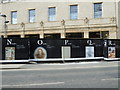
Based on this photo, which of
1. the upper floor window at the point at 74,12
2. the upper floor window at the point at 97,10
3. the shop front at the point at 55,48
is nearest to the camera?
the shop front at the point at 55,48

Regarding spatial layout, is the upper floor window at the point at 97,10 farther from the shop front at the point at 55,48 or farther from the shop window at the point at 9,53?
the shop window at the point at 9,53

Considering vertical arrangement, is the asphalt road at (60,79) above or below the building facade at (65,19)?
below

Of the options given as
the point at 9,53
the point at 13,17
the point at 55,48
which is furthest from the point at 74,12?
the point at 9,53

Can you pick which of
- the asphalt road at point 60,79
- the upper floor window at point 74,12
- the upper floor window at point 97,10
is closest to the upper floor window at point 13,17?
the upper floor window at point 74,12

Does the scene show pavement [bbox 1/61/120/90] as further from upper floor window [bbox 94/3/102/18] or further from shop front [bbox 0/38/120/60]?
upper floor window [bbox 94/3/102/18]

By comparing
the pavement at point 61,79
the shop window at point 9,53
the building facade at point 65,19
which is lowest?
the pavement at point 61,79

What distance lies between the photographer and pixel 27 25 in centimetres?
4309

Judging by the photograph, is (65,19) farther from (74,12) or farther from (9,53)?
(9,53)

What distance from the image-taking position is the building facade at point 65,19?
37.6 m

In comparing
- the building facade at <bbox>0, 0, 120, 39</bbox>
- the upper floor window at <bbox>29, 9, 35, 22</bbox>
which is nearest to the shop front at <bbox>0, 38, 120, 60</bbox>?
the building facade at <bbox>0, 0, 120, 39</bbox>

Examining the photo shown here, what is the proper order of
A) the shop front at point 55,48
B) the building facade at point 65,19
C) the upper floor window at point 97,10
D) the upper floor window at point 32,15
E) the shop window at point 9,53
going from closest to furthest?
the shop window at point 9,53, the shop front at point 55,48, the building facade at point 65,19, the upper floor window at point 97,10, the upper floor window at point 32,15

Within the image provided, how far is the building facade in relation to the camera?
37625mm

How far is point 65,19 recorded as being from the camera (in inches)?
1581

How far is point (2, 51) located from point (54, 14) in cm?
1921
